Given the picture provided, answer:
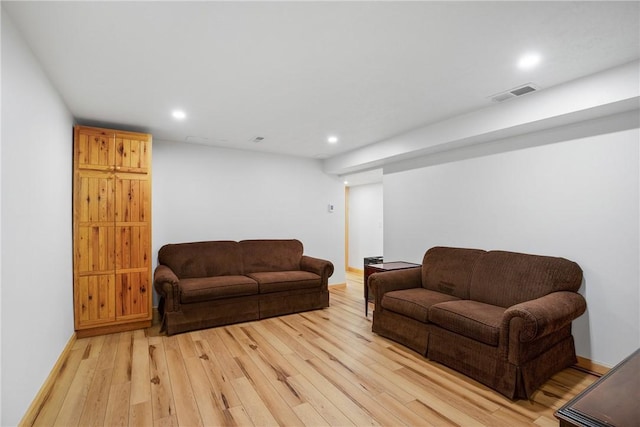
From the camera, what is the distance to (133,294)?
145 inches

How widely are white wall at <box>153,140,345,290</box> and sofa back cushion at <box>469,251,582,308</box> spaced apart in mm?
3147

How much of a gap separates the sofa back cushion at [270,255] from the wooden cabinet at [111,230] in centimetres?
140

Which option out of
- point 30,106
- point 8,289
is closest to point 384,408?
point 8,289

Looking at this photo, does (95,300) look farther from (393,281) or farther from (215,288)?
(393,281)

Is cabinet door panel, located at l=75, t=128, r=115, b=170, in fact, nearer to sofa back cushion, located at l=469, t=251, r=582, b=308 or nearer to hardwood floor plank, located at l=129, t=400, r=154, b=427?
hardwood floor plank, located at l=129, t=400, r=154, b=427

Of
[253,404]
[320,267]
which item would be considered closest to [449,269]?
[320,267]

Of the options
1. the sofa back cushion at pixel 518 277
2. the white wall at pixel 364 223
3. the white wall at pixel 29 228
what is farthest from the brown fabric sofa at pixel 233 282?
the white wall at pixel 364 223

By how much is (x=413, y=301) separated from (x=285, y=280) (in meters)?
1.82

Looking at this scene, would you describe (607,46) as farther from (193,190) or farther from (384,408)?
(193,190)

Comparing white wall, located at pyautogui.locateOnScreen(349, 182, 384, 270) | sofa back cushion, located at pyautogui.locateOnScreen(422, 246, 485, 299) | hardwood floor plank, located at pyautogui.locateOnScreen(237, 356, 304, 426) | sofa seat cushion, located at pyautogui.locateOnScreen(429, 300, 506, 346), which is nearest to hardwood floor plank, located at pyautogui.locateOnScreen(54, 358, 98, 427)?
hardwood floor plank, located at pyautogui.locateOnScreen(237, 356, 304, 426)

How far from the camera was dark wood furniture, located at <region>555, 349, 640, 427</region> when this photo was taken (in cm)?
123

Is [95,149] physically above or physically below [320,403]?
above

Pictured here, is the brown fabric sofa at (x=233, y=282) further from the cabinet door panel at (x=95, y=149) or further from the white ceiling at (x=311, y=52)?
the white ceiling at (x=311, y=52)

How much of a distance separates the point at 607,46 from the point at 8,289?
3.96 metres
